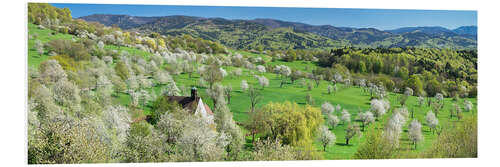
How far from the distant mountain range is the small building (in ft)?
8.59

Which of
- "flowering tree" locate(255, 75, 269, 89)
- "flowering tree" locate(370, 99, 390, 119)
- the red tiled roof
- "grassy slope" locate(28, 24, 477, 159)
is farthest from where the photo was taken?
"flowering tree" locate(255, 75, 269, 89)

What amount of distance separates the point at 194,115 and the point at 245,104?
6.25 ft

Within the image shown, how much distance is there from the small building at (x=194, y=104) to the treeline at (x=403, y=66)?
12.3 feet

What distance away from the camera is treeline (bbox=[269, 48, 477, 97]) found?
12.8m

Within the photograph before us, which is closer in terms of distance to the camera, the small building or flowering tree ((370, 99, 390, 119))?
the small building

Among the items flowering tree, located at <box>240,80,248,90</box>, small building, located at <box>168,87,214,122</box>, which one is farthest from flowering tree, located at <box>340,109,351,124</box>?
small building, located at <box>168,87,214,122</box>

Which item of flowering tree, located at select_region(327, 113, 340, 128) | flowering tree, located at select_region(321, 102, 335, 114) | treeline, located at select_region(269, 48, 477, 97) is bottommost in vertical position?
flowering tree, located at select_region(327, 113, 340, 128)

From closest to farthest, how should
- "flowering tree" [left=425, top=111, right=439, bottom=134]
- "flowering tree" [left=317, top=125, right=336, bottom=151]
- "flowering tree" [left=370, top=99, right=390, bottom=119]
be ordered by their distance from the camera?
"flowering tree" [left=317, top=125, right=336, bottom=151], "flowering tree" [left=425, top=111, right=439, bottom=134], "flowering tree" [left=370, top=99, right=390, bottom=119]

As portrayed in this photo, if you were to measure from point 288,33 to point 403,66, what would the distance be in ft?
15.6

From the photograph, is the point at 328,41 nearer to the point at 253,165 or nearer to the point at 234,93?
the point at 234,93

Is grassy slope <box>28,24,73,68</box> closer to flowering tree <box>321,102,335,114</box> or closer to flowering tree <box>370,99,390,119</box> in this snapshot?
flowering tree <box>321,102,335,114</box>

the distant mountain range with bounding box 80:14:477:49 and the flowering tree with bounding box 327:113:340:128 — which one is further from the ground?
the distant mountain range with bounding box 80:14:477:49

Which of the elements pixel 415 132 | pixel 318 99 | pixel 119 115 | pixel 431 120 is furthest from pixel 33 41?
pixel 431 120
